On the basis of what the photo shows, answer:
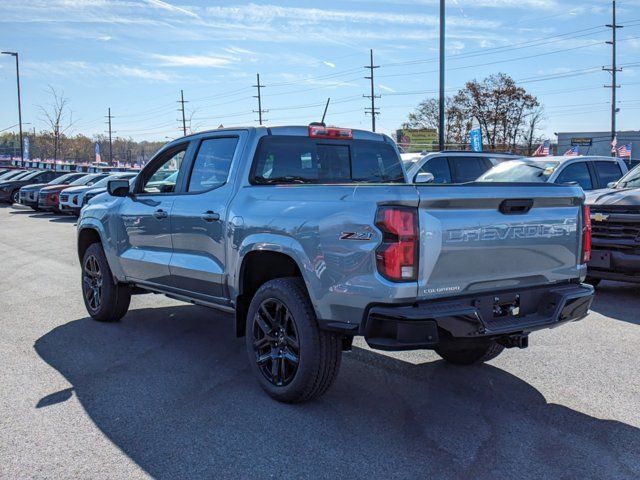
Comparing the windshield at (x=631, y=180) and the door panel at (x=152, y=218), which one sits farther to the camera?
the windshield at (x=631, y=180)

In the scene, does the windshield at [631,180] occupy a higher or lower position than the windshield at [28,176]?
lower

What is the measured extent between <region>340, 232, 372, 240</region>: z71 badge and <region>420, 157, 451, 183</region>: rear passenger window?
8598mm

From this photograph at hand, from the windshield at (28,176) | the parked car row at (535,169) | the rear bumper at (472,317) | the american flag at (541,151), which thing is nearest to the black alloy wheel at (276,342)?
the rear bumper at (472,317)

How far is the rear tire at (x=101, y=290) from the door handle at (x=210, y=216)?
203 cm

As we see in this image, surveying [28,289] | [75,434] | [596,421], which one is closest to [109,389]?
[75,434]

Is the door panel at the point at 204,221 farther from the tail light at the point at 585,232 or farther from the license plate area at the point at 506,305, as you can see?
the tail light at the point at 585,232

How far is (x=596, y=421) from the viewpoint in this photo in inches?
157

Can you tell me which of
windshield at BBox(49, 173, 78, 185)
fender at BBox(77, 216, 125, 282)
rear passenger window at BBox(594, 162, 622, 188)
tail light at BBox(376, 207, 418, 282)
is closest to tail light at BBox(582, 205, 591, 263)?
tail light at BBox(376, 207, 418, 282)

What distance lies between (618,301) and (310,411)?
5324mm

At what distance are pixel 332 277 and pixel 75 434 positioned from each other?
186 cm

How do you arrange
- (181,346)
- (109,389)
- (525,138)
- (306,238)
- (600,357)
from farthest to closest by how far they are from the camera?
(525,138) → (181,346) → (600,357) → (109,389) → (306,238)

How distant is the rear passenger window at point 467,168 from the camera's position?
1225cm

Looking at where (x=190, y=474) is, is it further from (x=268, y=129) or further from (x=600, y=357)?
(x=600, y=357)

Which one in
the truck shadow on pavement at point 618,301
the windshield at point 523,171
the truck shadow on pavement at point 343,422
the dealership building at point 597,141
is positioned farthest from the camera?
the dealership building at point 597,141
